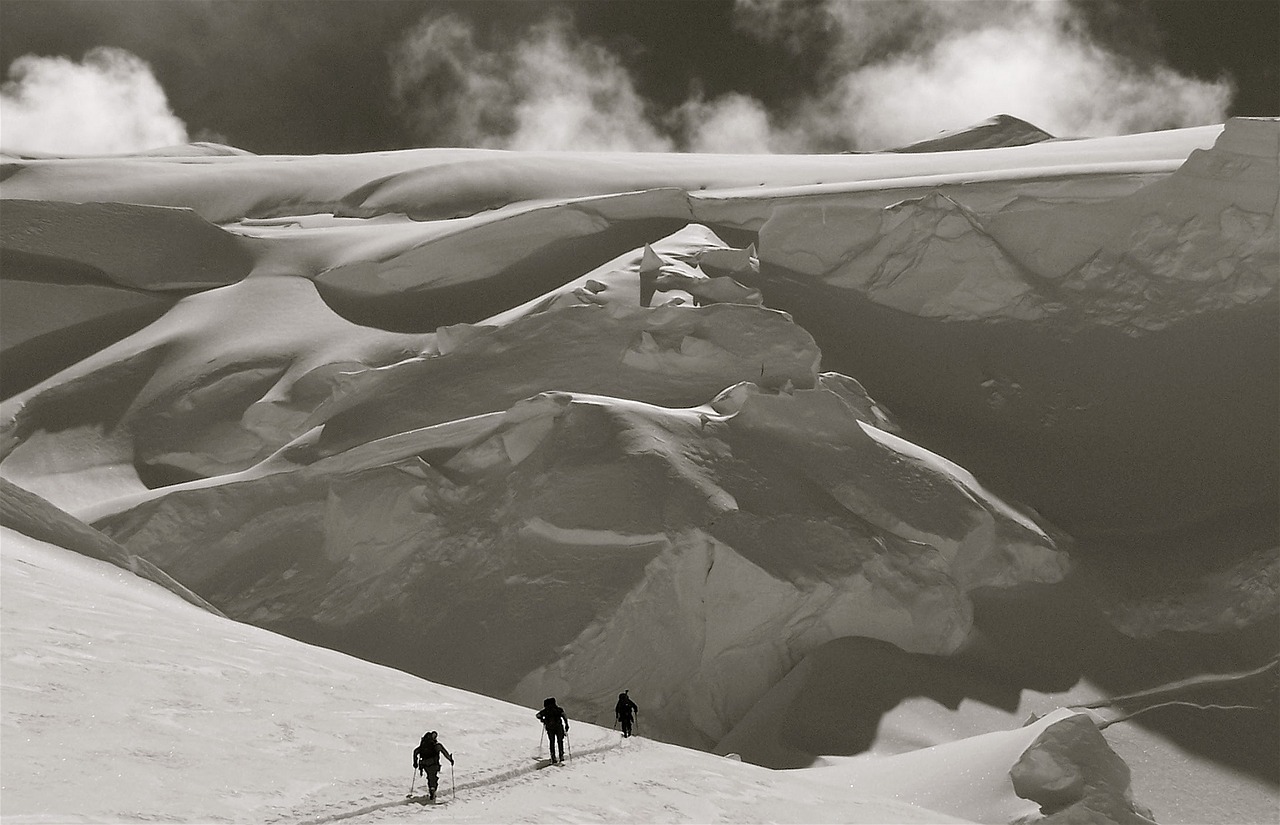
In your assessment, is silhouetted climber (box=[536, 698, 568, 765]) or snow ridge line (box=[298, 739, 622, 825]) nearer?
snow ridge line (box=[298, 739, 622, 825])

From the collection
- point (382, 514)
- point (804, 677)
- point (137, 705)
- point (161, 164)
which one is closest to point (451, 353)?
point (382, 514)

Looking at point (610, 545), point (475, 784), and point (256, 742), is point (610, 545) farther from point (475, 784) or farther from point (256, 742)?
point (256, 742)

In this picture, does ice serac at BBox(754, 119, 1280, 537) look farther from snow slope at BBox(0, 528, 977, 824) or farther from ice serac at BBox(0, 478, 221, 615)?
ice serac at BBox(0, 478, 221, 615)

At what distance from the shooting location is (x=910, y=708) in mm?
17875

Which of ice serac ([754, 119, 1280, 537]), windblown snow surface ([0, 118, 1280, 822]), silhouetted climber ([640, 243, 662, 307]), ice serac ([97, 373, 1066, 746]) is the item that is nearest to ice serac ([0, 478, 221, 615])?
windblown snow surface ([0, 118, 1280, 822])

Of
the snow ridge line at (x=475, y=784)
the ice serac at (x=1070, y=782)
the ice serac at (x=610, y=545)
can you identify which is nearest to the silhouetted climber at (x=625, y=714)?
the snow ridge line at (x=475, y=784)

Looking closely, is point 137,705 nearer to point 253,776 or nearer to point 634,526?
point 253,776

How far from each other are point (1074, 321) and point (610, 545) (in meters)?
11.3

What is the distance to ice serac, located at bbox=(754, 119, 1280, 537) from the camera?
22.6m

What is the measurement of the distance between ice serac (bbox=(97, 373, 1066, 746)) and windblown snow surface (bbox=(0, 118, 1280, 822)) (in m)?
0.06

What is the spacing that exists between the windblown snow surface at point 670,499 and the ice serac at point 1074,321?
0.28 feet

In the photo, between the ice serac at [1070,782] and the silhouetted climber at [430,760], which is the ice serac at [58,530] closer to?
the silhouetted climber at [430,760]

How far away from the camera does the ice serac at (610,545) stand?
18297 mm

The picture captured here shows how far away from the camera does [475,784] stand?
9.71 m
